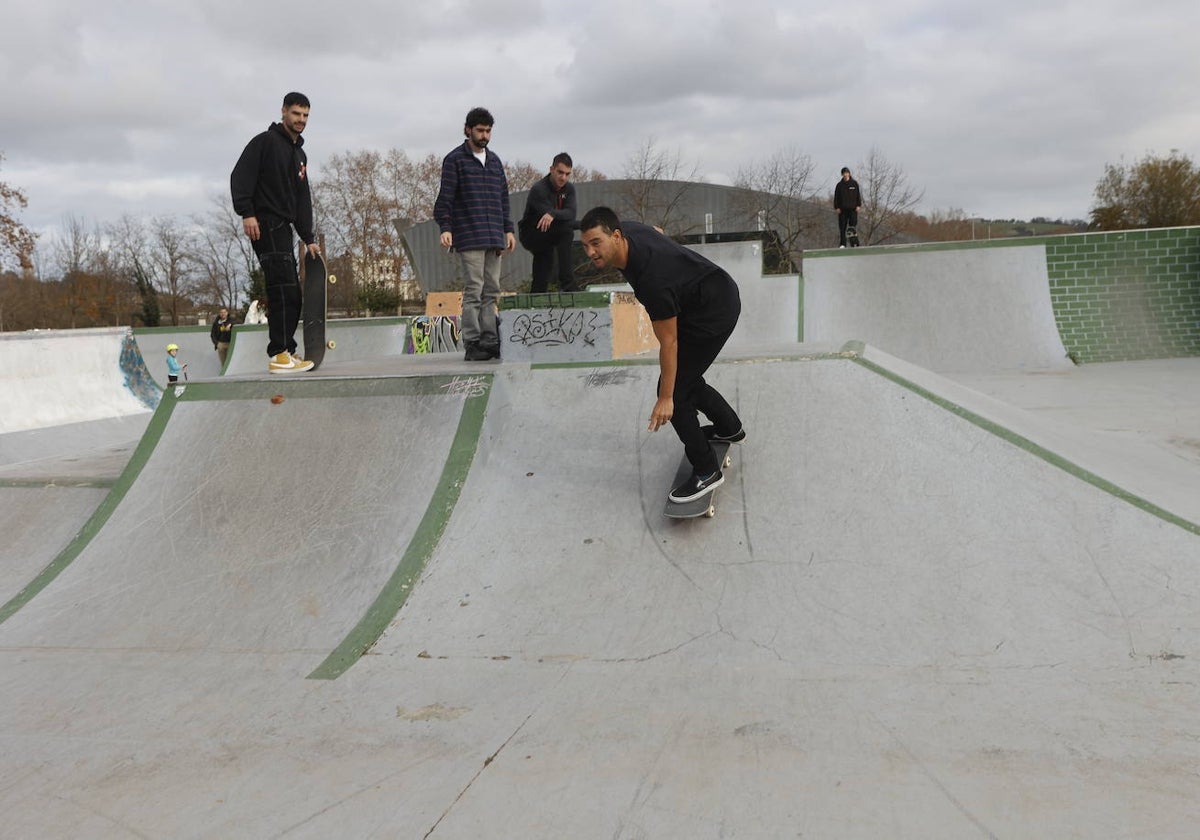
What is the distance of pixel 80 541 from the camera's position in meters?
5.19

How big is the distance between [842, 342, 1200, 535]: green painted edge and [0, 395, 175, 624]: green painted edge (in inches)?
184

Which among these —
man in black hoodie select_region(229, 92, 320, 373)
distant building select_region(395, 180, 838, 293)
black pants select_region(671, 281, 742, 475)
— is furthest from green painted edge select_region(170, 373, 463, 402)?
distant building select_region(395, 180, 838, 293)

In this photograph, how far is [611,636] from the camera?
3654 millimetres

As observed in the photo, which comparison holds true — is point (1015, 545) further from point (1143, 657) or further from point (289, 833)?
point (289, 833)

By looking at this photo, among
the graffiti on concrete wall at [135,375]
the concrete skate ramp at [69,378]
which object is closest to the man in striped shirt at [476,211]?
the concrete skate ramp at [69,378]

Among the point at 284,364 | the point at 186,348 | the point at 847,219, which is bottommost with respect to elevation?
the point at 186,348

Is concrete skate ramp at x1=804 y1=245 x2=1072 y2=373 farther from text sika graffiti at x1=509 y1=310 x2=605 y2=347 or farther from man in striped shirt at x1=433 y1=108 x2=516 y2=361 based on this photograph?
text sika graffiti at x1=509 y1=310 x2=605 y2=347

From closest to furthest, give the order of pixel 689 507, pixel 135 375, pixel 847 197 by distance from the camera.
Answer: pixel 689 507 < pixel 135 375 < pixel 847 197

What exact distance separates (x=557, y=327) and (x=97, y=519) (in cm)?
324

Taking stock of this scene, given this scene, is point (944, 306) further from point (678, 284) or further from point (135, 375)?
point (135, 375)

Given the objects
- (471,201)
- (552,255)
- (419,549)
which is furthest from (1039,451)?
(471,201)

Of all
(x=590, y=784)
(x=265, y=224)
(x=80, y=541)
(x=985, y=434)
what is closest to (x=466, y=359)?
(x=265, y=224)

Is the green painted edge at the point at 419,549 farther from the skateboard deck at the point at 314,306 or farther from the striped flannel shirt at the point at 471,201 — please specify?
the skateboard deck at the point at 314,306

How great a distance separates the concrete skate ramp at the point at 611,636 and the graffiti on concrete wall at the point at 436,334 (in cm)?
1424
